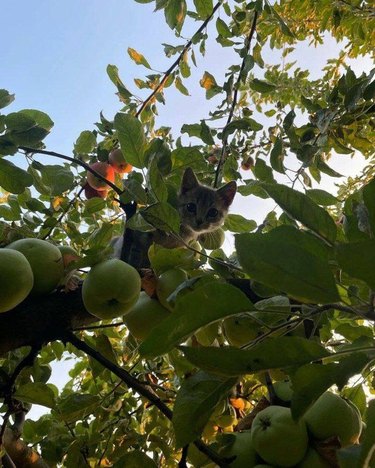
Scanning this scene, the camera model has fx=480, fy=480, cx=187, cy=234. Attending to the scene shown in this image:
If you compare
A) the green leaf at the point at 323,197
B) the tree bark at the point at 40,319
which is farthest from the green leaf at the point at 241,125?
the tree bark at the point at 40,319

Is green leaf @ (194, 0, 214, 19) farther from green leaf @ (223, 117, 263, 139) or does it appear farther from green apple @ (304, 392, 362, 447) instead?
green apple @ (304, 392, 362, 447)

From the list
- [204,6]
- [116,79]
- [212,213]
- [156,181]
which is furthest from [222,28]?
[212,213]

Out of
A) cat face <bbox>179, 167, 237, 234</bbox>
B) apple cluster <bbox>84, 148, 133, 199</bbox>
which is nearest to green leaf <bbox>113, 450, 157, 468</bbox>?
apple cluster <bbox>84, 148, 133, 199</bbox>

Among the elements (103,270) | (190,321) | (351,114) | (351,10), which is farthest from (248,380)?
(351,10)

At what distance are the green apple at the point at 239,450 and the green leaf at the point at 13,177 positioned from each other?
2.62ft

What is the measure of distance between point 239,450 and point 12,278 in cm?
58

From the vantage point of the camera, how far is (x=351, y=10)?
2.31m

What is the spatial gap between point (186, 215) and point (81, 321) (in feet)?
7.32

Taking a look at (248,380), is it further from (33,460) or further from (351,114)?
(351,114)

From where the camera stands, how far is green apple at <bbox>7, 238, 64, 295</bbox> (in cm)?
112

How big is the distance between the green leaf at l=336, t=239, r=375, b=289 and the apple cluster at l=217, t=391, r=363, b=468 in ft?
1.34

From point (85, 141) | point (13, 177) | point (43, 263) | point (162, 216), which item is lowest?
point (162, 216)

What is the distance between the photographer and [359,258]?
20.8 inches

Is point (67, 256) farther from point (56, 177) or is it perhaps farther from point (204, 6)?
point (204, 6)
